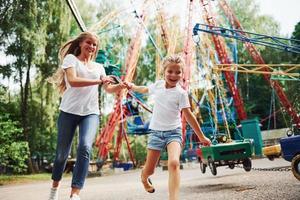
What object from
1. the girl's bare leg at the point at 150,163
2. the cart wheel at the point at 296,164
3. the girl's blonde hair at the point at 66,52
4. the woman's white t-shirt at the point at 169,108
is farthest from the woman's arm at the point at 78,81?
the cart wheel at the point at 296,164

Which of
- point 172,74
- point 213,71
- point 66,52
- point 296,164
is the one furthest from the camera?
point 213,71

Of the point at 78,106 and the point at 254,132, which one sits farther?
the point at 254,132

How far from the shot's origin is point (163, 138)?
144 inches

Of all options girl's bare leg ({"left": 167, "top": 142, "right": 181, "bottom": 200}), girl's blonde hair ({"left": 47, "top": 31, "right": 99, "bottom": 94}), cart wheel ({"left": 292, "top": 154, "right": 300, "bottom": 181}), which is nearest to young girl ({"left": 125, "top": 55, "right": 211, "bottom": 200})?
girl's bare leg ({"left": 167, "top": 142, "right": 181, "bottom": 200})

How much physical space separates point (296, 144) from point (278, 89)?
13.7m

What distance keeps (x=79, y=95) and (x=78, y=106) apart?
11 centimetres

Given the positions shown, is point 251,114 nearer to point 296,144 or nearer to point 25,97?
point 25,97

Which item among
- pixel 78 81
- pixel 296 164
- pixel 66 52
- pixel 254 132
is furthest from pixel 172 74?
pixel 254 132

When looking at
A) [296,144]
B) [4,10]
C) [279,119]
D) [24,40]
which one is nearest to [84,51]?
[296,144]

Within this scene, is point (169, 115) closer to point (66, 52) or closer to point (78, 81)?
point (78, 81)

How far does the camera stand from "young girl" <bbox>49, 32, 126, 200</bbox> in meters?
3.45

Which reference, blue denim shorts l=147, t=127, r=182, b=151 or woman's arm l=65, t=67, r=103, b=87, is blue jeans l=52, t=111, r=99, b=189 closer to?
woman's arm l=65, t=67, r=103, b=87

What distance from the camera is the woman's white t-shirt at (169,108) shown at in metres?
3.69

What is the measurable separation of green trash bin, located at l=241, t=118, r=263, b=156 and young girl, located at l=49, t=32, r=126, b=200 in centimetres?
1171
